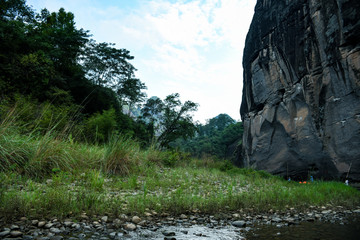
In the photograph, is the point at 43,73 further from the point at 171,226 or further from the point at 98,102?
the point at 171,226

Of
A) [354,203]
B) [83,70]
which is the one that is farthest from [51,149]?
[83,70]

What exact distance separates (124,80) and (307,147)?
1727 centimetres

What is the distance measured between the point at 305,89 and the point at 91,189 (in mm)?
11053

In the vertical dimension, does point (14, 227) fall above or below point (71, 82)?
below

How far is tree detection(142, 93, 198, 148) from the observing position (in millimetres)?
23781

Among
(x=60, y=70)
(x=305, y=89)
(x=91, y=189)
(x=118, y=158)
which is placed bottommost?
(x=91, y=189)

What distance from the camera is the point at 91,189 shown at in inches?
140

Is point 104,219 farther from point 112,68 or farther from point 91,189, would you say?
point 112,68

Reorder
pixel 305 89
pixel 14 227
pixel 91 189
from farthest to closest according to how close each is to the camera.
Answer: pixel 305 89 → pixel 91 189 → pixel 14 227

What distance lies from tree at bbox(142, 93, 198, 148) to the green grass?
1698 cm

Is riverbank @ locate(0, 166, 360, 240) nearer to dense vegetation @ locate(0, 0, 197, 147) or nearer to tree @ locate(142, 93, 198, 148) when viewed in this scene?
dense vegetation @ locate(0, 0, 197, 147)

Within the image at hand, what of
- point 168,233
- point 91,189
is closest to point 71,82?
point 91,189

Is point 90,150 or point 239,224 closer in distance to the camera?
point 239,224

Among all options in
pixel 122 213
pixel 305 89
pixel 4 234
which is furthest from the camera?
pixel 305 89
